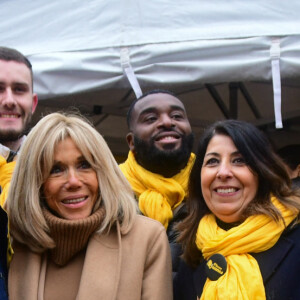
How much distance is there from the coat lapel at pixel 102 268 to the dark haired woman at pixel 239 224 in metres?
0.32

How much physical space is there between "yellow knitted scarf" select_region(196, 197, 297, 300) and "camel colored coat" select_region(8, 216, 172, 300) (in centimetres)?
18

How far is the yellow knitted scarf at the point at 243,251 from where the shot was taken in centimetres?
188

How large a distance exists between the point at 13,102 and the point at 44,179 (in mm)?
627

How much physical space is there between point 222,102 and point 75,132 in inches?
107

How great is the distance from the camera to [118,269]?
2025 mm

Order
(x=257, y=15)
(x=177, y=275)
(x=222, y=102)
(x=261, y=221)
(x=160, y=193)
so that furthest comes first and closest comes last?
(x=222, y=102) → (x=257, y=15) → (x=160, y=193) → (x=177, y=275) → (x=261, y=221)

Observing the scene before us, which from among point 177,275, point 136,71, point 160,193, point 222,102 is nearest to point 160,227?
point 177,275

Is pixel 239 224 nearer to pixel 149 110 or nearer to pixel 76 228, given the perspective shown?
pixel 76 228

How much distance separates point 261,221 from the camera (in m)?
1.97

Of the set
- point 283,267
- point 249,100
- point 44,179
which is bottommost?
point 283,267

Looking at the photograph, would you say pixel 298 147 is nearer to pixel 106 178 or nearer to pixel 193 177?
pixel 193 177

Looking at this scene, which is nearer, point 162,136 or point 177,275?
point 177,275

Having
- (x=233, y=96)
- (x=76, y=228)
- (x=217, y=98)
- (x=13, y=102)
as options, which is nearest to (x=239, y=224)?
(x=76, y=228)

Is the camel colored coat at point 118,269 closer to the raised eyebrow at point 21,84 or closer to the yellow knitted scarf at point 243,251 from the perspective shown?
the yellow knitted scarf at point 243,251
